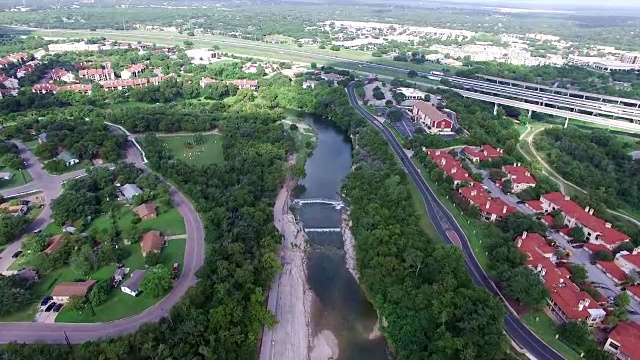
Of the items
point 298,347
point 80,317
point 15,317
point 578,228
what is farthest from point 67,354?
point 578,228

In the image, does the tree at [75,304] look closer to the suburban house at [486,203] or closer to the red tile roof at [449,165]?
the suburban house at [486,203]

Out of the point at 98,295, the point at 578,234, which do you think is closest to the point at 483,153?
the point at 578,234

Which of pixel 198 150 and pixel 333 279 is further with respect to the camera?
pixel 198 150

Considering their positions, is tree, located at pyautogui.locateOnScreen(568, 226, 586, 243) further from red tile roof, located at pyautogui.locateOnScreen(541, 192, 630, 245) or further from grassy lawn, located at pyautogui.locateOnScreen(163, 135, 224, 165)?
grassy lawn, located at pyautogui.locateOnScreen(163, 135, 224, 165)

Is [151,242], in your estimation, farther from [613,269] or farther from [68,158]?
[613,269]

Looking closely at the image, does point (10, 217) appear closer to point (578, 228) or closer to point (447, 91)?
point (578, 228)
